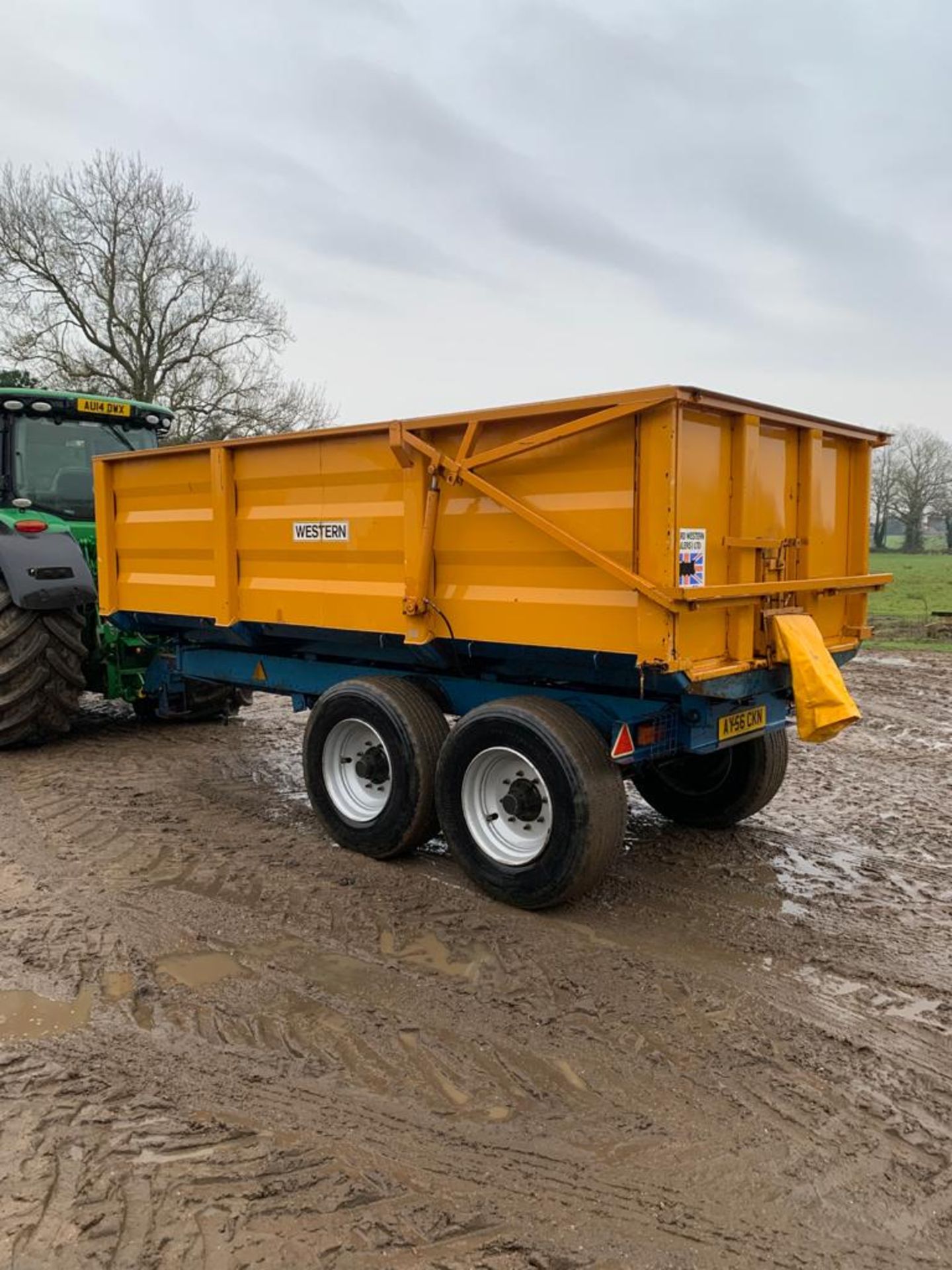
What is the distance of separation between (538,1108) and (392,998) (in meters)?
0.81

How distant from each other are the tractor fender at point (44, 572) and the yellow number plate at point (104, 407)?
1202mm

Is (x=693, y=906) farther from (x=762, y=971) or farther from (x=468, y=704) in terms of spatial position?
(x=468, y=704)

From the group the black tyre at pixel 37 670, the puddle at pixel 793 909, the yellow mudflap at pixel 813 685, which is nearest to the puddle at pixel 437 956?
the puddle at pixel 793 909

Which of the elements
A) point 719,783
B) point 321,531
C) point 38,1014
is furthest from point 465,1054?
point 321,531

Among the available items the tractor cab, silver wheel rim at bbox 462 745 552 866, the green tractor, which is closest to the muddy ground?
silver wheel rim at bbox 462 745 552 866

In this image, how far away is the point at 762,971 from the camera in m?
3.72

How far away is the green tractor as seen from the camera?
6.67 m

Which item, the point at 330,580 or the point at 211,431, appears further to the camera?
the point at 211,431

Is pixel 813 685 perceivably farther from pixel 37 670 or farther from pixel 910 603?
pixel 910 603

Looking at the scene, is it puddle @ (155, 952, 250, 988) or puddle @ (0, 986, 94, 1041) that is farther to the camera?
puddle @ (155, 952, 250, 988)

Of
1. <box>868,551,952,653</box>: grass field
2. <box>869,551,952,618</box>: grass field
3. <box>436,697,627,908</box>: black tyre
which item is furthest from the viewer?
<box>869,551,952,618</box>: grass field

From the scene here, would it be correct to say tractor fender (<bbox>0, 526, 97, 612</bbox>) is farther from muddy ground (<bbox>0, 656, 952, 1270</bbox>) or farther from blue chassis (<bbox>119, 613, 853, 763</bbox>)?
muddy ground (<bbox>0, 656, 952, 1270</bbox>)

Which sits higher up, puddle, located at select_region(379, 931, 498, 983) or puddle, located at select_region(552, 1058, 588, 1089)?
puddle, located at select_region(379, 931, 498, 983)

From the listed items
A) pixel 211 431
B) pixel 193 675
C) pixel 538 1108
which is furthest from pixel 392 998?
pixel 211 431
